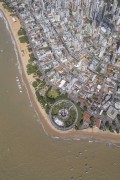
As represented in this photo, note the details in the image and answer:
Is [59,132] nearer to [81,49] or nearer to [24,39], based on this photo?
[81,49]

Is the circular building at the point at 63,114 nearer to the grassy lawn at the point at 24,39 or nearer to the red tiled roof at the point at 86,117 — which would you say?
Answer: the red tiled roof at the point at 86,117

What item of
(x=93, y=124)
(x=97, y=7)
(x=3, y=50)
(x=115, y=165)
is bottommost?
(x=115, y=165)

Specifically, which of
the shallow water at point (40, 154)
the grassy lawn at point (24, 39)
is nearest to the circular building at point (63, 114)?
the shallow water at point (40, 154)

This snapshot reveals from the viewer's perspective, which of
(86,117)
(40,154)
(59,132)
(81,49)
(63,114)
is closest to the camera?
(40,154)

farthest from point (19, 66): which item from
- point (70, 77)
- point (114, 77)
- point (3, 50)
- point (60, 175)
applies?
point (60, 175)

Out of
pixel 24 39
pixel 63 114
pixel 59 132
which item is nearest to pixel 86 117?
pixel 63 114

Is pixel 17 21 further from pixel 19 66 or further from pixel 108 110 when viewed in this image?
pixel 108 110
